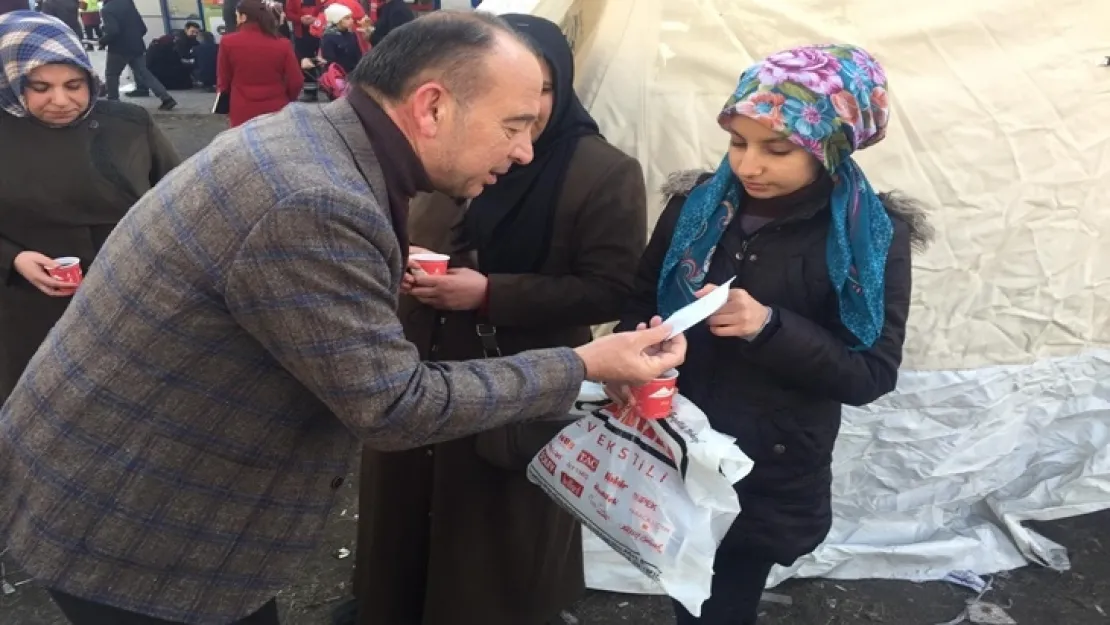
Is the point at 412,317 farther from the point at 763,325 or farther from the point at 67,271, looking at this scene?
the point at 67,271

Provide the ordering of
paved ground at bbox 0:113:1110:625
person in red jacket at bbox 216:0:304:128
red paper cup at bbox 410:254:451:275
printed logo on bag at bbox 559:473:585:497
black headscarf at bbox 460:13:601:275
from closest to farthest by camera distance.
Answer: printed logo on bag at bbox 559:473:585:497 < red paper cup at bbox 410:254:451:275 < black headscarf at bbox 460:13:601:275 < paved ground at bbox 0:113:1110:625 < person in red jacket at bbox 216:0:304:128

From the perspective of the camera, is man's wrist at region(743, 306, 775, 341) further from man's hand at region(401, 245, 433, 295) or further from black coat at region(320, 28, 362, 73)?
black coat at region(320, 28, 362, 73)

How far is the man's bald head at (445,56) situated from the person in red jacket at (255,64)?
6.34 m

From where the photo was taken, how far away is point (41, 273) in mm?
2590

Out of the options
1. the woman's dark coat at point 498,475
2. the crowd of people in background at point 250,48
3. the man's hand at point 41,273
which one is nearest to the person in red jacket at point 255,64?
the crowd of people in background at point 250,48

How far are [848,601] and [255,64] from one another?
252 inches

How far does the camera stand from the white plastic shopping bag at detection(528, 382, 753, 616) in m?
1.66

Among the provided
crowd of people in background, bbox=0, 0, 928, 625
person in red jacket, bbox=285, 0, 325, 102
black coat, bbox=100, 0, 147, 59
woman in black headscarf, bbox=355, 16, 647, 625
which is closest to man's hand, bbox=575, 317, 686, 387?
crowd of people in background, bbox=0, 0, 928, 625

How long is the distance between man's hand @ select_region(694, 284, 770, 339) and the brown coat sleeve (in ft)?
1.49

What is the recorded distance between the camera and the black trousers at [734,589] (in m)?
2.06

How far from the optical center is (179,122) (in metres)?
10.3

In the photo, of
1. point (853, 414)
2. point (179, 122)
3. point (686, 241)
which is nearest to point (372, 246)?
point (686, 241)

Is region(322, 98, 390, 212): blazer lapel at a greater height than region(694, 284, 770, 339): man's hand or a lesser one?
greater

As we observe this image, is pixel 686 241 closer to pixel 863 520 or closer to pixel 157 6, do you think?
pixel 863 520
